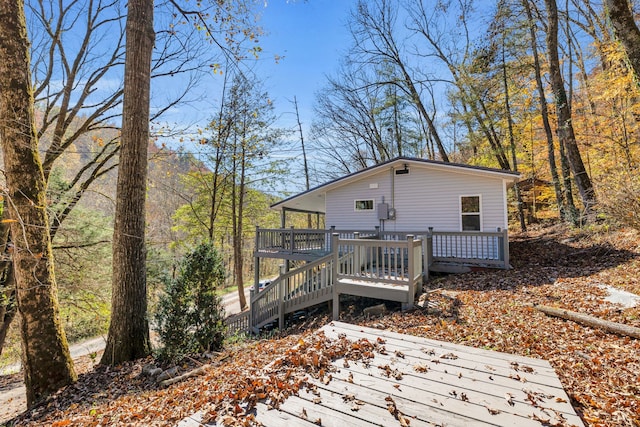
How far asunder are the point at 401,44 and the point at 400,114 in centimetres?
433

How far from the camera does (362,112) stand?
2148cm

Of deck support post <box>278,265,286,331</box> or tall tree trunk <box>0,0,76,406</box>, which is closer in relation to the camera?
tall tree trunk <box>0,0,76,406</box>

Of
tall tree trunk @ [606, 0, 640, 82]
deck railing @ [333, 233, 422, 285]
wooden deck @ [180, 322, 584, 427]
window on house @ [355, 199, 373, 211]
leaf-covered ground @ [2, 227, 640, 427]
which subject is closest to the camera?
wooden deck @ [180, 322, 584, 427]

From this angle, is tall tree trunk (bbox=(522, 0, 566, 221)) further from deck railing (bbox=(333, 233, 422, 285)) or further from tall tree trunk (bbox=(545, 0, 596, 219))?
deck railing (bbox=(333, 233, 422, 285))

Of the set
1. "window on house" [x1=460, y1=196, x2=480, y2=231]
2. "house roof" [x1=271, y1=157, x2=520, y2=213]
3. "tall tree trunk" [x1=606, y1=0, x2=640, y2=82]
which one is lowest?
"window on house" [x1=460, y1=196, x2=480, y2=231]

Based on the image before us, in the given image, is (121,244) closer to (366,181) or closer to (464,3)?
(366,181)

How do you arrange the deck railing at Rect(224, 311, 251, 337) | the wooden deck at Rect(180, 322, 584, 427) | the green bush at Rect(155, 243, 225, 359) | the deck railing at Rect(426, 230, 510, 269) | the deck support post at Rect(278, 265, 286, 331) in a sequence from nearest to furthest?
the wooden deck at Rect(180, 322, 584, 427) → the green bush at Rect(155, 243, 225, 359) → the deck support post at Rect(278, 265, 286, 331) → the deck railing at Rect(426, 230, 510, 269) → the deck railing at Rect(224, 311, 251, 337)

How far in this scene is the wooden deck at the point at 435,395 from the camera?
2135mm

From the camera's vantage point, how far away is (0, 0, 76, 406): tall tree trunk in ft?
13.2

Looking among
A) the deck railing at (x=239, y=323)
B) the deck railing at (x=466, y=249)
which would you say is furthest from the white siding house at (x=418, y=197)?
the deck railing at (x=239, y=323)

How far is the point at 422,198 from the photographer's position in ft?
34.9

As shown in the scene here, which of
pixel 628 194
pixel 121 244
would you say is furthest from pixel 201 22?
pixel 628 194

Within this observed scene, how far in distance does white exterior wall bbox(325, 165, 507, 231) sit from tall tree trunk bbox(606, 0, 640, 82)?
217 inches

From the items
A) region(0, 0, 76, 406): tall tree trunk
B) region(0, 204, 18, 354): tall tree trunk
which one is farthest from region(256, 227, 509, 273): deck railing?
region(0, 204, 18, 354): tall tree trunk
